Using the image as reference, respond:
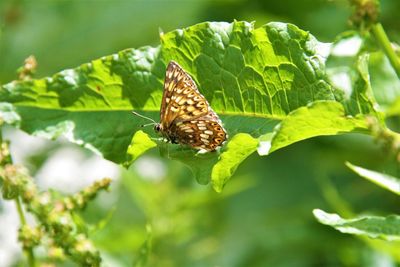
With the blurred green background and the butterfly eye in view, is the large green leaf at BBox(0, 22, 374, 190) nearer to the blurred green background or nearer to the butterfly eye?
the butterfly eye

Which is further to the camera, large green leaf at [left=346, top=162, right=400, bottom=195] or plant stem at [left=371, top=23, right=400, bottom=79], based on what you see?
Answer: large green leaf at [left=346, top=162, right=400, bottom=195]

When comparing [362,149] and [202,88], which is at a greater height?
[202,88]

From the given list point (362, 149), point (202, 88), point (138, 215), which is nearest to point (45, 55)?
point (138, 215)

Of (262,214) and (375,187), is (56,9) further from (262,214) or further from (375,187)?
(375,187)

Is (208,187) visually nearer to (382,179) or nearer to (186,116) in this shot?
(186,116)

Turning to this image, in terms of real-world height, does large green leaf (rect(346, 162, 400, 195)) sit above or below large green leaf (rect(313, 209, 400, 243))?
above

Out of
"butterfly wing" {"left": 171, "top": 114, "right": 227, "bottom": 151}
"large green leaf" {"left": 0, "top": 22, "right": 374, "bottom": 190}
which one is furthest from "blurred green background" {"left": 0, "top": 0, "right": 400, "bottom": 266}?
"large green leaf" {"left": 0, "top": 22, "right": 374, "bottom": 190}

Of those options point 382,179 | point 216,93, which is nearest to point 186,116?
point 216,93
